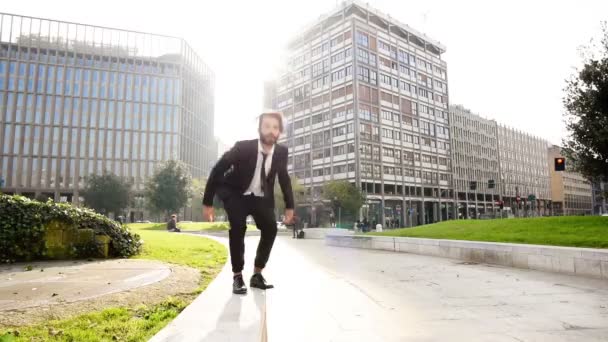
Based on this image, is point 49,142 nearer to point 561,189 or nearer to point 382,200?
point 382,200

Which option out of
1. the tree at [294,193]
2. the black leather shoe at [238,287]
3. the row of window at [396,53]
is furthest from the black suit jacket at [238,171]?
the row of window at [396,53]

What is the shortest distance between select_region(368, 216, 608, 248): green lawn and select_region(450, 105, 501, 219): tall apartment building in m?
64.5

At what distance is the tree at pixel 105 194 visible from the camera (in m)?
52.5

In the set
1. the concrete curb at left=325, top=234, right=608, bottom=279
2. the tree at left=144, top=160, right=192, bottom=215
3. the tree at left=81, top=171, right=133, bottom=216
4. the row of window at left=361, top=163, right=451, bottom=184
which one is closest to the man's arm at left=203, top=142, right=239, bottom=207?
the concrete curb at left=325, top=234, right=608, bottom=279

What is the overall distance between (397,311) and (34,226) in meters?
7.39

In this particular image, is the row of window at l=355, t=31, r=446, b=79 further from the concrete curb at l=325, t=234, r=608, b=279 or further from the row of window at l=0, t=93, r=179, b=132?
the concrete curb at l=325, t=234, r=608, b=279

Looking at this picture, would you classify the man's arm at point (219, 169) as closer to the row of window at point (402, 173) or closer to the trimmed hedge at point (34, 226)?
the trimmed hedge at point (34, 226)

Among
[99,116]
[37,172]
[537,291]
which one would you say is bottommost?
[537,291]

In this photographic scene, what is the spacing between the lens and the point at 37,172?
244 feet

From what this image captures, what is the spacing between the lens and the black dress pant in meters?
4.11

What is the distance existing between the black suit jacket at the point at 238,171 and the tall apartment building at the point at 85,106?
7431 centimetres

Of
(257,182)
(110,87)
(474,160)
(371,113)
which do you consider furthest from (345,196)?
(110,87)

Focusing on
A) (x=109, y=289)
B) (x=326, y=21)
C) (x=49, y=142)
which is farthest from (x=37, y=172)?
(x=109, y=289)

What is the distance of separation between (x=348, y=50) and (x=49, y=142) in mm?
59919
